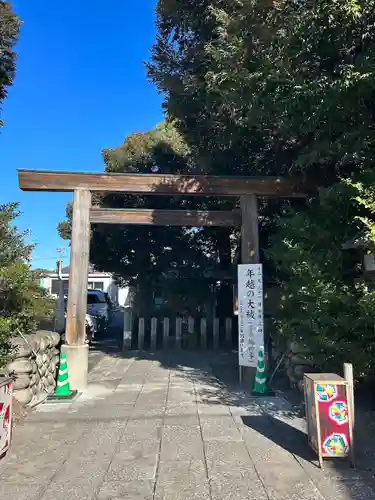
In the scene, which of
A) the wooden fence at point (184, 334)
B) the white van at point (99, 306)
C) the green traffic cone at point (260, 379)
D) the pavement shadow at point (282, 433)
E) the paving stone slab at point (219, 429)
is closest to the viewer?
the pavement shadow at point (282, 433)

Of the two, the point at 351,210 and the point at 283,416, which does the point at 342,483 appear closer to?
the point at 283,416

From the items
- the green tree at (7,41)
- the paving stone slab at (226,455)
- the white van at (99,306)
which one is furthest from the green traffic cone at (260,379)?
the white van at (99,306)

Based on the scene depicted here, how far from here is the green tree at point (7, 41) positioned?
514cm

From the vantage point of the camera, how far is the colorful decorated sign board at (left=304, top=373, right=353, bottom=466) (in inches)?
149

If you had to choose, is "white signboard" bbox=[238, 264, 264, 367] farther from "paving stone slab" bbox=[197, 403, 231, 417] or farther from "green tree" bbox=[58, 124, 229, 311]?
"green tree" bbox=[58, 124, 229, 311]

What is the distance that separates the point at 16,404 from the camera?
5.52 metres

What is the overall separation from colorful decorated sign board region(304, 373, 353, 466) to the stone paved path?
175 millimetres

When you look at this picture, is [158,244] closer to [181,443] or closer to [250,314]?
[250,314]

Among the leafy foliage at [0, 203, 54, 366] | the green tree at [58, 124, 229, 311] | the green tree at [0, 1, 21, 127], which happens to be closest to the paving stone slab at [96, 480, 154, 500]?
the leafy foliage at [0, 203, 54, 366]

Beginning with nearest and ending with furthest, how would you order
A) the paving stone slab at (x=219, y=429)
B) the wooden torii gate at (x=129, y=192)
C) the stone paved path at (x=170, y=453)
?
the stone paved path at (x=170, y=453) < the paving stone slab at (x=219, y=429) < the wooden torii gate at (x=129, y=192)

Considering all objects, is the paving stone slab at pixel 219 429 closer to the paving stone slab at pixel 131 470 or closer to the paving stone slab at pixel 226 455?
the paving stone slab at pixel 226 455

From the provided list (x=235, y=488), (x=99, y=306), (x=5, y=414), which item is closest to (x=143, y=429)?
(x=5, y=414)

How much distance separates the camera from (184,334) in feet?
42.5

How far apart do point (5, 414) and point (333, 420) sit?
3436 millimetres
